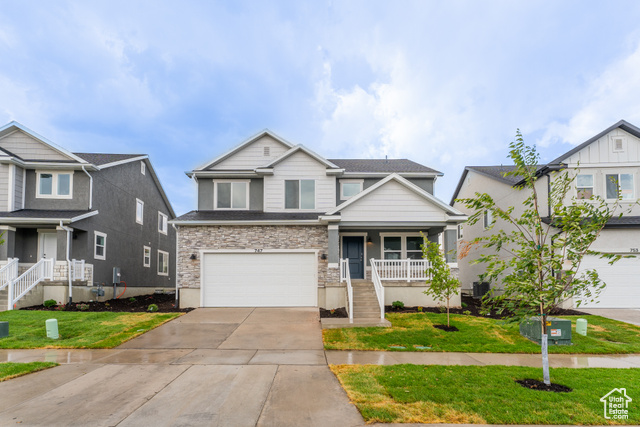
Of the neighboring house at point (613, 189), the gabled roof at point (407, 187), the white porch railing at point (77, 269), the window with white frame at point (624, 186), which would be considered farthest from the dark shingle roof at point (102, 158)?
the window with white frame at point (624, 186)

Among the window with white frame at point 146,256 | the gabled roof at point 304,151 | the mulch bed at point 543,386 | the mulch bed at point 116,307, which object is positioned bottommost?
the mulch bed at point 116,307

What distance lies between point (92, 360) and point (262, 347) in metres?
3.60

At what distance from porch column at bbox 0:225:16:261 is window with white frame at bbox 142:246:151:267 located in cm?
737

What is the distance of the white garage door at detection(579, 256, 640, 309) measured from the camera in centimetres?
1528

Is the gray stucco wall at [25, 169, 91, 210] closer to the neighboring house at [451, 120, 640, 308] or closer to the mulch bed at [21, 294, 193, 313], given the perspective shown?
the mulch bed at [21, 294, 193, 313]

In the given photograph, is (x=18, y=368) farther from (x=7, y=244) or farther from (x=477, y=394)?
(x=7, y=244)

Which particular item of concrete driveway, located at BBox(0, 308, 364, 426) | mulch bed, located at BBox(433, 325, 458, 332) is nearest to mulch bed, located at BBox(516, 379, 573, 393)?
concrete driveway, located at BBox(0, 308, 364, 426)

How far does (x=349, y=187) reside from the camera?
59.1 ft

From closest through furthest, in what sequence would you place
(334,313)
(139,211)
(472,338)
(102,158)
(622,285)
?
(472,338) < (334,313) < (622,285) < (102,158) < (139,211)

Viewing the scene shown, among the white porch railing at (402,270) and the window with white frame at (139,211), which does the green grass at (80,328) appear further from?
the window with white frame at (139,211)

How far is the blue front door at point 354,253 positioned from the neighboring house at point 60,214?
11306 mm

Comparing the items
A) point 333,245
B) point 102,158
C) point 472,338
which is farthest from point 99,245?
point 472,338

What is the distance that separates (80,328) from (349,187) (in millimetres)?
11932

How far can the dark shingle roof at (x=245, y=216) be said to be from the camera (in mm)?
15500
